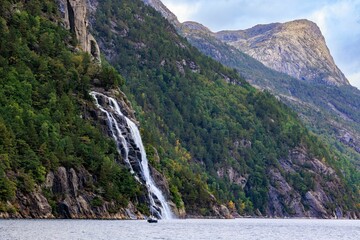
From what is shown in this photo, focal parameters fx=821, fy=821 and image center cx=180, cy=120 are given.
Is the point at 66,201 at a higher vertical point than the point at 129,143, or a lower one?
lower

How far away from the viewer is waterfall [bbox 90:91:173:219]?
17250 centimetres

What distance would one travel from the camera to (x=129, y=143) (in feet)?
573

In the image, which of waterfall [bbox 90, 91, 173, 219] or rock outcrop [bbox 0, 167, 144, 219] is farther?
waterfall [bbox 90, 91, 173, 219]

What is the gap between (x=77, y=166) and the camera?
148 metres

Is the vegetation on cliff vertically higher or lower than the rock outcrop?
higher

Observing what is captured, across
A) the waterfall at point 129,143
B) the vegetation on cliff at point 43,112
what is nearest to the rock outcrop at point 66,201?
the vegetation on cliff at point 43,112

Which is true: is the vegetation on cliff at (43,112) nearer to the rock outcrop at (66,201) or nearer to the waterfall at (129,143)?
the rock outcrop at (66,201)

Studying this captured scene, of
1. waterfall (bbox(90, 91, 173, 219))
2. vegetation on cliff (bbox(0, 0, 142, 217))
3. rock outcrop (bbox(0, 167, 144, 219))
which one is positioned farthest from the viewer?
waterfall (bbox(90, 91, 173, 219))

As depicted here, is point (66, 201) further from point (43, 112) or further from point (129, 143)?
point (129, 143)

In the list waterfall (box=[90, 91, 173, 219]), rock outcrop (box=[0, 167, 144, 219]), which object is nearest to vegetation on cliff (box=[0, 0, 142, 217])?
rock outcrop (box=[0, 167, 144, 219])

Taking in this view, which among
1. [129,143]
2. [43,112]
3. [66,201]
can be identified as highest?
[43,112]

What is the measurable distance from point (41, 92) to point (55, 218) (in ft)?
128

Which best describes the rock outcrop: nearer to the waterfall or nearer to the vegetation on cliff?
the vegetation on cliff

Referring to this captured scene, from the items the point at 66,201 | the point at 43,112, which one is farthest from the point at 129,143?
the point at 66,201
